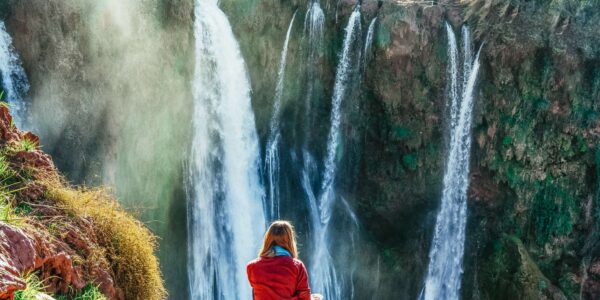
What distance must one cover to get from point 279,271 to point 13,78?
11.2 metres

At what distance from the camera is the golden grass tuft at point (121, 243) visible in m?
6.27

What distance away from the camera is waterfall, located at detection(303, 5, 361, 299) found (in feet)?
58.6

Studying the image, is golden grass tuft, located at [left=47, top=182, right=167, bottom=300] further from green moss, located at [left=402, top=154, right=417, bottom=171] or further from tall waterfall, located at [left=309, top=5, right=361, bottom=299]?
green moss, located at [left=402, top=154, right=417, bottom=171]

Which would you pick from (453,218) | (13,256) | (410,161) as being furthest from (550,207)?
(13,256)

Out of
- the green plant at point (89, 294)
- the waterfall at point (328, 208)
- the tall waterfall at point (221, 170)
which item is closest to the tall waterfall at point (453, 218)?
the waterfall at point (328, 208)

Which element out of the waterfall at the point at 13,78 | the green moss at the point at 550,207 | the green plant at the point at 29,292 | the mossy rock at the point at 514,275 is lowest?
Result: the mossy rock at the point at 514,275

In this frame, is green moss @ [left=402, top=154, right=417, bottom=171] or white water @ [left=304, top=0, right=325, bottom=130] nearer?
white water @ [left=304, top=0, right=325, bottom=130]

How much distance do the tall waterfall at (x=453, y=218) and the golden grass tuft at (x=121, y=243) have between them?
13170 millimetres

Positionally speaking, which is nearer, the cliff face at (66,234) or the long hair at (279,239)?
the long hair at (279,239)

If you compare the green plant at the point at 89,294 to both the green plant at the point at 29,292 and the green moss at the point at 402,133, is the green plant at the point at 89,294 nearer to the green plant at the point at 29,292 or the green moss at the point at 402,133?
the green plant at the point at 29,292

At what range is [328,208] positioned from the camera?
60.4 ft

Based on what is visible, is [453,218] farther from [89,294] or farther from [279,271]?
[279,271]

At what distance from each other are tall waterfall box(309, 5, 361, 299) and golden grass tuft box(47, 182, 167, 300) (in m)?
11.8

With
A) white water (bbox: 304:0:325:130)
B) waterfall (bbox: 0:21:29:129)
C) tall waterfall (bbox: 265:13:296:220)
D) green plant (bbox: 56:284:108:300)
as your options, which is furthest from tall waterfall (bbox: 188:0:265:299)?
green plant (bbox: 56:284:108:300)
